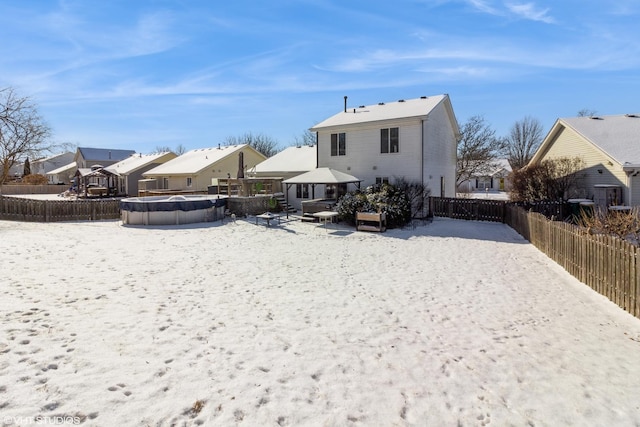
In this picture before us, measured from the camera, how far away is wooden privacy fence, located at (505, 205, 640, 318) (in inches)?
254

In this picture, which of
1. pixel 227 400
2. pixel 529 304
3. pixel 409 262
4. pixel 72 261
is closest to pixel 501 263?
pixel 409 262

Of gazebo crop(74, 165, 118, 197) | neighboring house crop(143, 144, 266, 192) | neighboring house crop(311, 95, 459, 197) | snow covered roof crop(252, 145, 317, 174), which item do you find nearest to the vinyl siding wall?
neighboring house crop(311, 95, 459, 197)

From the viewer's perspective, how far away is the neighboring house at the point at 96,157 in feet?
206

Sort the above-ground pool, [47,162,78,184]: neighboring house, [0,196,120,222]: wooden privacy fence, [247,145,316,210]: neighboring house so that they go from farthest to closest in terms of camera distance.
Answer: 1. [47,162,78,184]: neighboring house
2. [247,145,316,210]: neighboring house
3. [0,196,120,222]: wooden privacy fence
4. the above-ground pool

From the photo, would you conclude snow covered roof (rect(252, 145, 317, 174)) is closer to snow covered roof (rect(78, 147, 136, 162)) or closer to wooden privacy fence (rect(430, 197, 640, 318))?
wooden privacy fence (rect(430, 197, 640, 318))

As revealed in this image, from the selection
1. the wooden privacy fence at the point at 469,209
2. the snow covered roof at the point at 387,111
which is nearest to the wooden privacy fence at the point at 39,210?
the snow covered roof at the point at 387,111

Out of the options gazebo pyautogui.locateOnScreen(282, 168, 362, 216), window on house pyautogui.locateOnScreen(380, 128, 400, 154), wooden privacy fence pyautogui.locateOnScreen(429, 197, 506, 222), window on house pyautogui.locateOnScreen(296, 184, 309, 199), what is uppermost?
window on house pyautogui.locateOnScreen(380, 128, 400, 154)

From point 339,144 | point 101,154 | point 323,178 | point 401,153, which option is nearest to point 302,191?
point 339,144

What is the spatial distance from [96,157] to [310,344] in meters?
72.0

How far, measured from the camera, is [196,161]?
3875 cm

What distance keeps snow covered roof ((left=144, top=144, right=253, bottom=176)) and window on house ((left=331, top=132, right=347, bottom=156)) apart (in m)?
17.5

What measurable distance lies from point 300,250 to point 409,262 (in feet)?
12.5

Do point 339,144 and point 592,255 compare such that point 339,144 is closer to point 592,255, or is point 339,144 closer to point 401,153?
point 401,153

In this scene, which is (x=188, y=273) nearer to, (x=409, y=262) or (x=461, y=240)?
(x=409, y=262)
